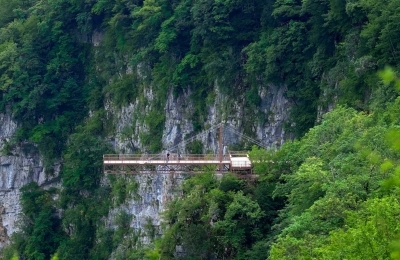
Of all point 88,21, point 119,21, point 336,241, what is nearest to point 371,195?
point 336,241

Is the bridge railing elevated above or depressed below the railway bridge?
above

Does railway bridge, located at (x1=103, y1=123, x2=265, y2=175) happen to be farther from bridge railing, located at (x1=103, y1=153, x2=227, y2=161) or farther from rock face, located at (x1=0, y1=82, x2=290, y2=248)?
rock face, located at (x1=0, y1=82, x2=290, y2=248)

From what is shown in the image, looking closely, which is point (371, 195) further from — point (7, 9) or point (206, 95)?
point (7, 9)

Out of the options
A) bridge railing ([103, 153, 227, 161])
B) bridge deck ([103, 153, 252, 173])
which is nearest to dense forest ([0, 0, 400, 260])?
bridge deck ([103, 153, 252, 173])

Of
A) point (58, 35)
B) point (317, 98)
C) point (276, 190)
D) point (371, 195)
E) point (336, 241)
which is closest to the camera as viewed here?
point (336, 241)

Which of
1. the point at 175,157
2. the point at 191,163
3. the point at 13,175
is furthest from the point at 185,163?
the point at 13,175

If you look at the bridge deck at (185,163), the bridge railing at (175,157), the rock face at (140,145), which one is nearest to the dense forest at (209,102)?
the rock face at (140,145)
